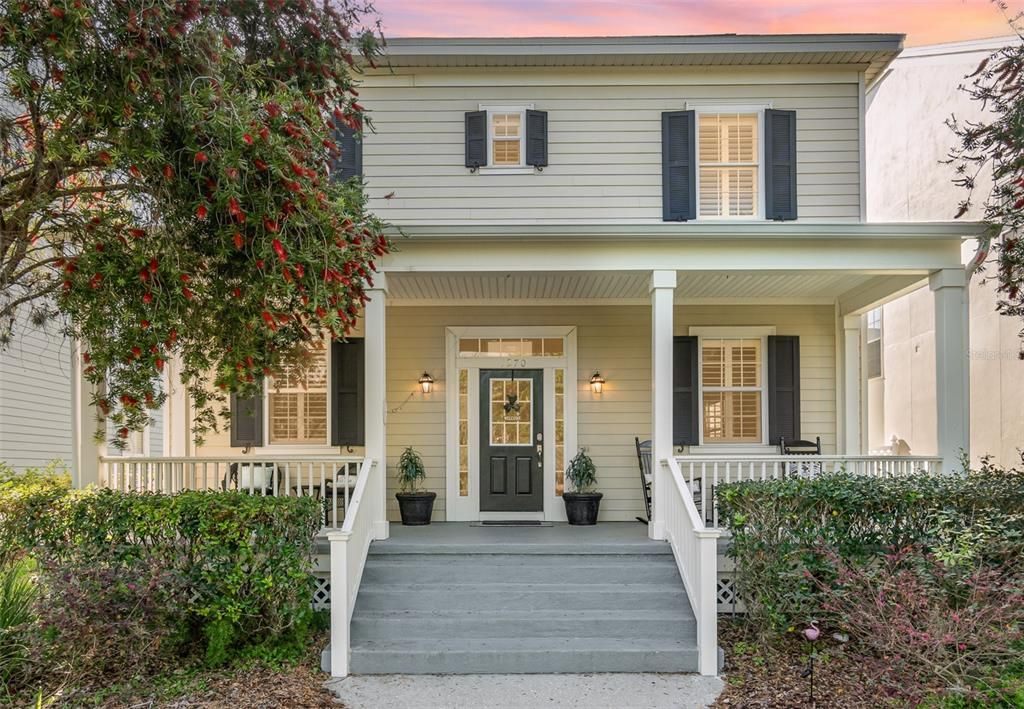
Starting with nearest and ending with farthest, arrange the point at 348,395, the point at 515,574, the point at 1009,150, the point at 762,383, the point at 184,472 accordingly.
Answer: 1. the point at 1009,150
2. the point at 515,574
3. the point at 184,472
4. the point at 348,395
5. the point at 762,383

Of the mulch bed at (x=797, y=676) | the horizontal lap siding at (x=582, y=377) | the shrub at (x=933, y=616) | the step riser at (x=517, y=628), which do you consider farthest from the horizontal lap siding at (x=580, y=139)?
the mulch bed at (x=797, y=676)

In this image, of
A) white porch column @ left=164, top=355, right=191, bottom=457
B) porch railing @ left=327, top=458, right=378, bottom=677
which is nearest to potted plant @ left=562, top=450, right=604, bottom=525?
porch railing @ left=327, top=458, right=378, bottom=677

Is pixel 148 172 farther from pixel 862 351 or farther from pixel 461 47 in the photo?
pixel 862 351

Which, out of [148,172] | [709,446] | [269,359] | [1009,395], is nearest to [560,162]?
[709,446]

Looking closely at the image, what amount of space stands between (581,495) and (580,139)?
13.2 ft

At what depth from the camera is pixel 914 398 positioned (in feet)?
49.5

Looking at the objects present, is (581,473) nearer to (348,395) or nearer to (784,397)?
(784,397)

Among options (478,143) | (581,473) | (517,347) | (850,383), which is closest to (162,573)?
(581,473)

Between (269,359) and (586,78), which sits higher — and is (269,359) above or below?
below

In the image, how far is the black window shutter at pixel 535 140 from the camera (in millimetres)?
8812

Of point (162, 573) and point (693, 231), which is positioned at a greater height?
point (693, 231)

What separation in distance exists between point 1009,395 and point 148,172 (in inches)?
493

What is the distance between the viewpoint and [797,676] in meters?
5.52

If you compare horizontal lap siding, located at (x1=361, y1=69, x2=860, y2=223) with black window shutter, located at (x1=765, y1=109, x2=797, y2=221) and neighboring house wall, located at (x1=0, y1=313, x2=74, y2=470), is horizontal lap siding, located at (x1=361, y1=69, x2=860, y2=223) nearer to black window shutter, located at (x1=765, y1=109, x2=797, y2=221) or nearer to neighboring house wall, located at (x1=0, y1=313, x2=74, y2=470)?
black window shutter, located at (x1=765, y1=109, x2=797, y2=221)
